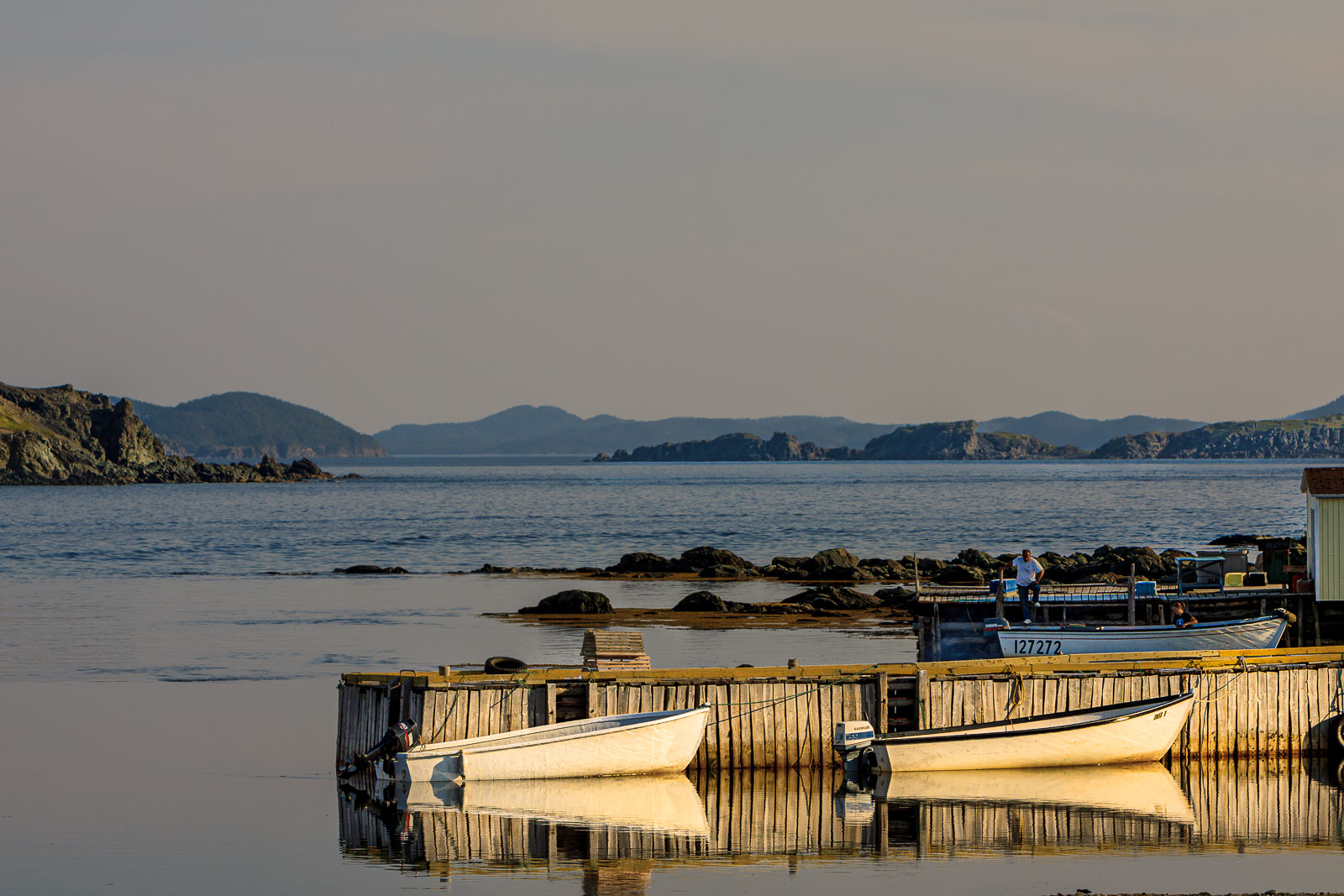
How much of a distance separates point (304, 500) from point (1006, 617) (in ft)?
A: 495

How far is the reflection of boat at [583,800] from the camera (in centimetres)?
2094

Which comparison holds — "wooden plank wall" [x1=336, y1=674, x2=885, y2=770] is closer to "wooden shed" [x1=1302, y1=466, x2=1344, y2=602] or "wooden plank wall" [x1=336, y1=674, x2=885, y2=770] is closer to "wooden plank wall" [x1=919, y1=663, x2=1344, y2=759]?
"wooden plank wall" [x1=919, y1=663, x2=1344, y2=759]

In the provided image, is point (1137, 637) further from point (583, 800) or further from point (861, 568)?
point (861, 568)

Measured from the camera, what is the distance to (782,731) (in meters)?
23.3

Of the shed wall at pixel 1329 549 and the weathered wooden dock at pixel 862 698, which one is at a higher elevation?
the shed wall at pixel 1329 549

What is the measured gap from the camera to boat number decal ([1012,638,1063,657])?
30.0 metres

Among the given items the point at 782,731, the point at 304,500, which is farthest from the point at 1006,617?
the point at 304,500

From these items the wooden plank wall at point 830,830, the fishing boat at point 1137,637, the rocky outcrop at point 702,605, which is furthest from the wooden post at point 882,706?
the rocky outcrop at point 702,605

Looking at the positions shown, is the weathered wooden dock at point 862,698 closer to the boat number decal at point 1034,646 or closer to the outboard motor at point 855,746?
the outboard motor at point 855,746

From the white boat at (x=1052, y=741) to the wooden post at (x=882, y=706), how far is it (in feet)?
1.04

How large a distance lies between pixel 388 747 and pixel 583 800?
115 inches

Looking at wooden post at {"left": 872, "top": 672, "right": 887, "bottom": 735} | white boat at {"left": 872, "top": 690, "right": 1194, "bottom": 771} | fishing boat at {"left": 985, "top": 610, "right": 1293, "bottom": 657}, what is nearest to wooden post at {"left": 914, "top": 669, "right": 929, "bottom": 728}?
white boat at {"left": 872, "top": 690, "right": 1194, "bottom": 771}

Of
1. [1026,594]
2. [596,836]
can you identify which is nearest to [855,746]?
[596,836]

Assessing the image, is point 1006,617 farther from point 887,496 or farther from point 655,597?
point 887,496
